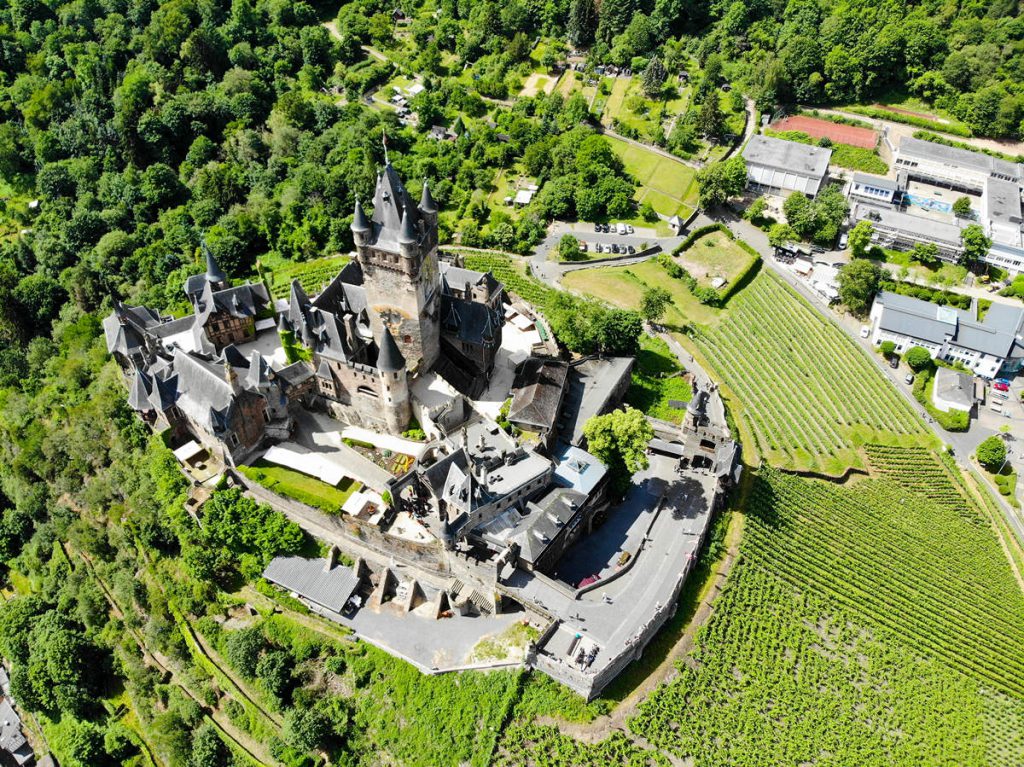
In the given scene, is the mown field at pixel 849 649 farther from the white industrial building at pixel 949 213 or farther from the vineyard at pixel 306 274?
the vineyard at pixel 306 274

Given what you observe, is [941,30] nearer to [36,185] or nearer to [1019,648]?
[1019,648]

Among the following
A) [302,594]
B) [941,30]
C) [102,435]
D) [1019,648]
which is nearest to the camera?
[302,594]

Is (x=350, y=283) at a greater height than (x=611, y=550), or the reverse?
(x=350, y=283)

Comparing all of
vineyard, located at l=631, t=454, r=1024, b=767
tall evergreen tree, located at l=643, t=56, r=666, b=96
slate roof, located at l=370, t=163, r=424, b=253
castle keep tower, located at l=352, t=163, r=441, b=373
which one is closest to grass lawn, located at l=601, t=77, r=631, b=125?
tall evergreen tree, located at l=643, t=56, r=666, b=96

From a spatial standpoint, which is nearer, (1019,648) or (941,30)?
(1019,648)

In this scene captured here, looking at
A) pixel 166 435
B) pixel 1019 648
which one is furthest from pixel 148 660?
pixel 1019 648

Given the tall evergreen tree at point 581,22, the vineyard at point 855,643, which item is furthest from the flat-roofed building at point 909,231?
the tall evergreen tree at point 581,22
